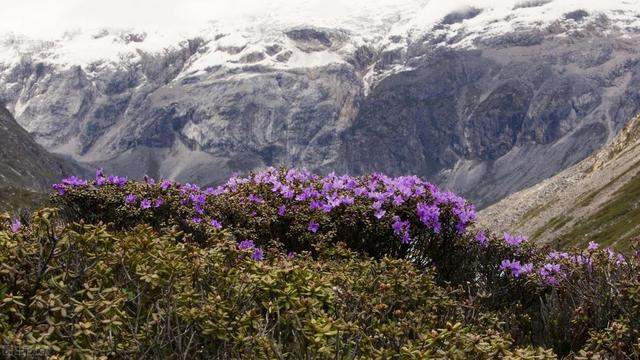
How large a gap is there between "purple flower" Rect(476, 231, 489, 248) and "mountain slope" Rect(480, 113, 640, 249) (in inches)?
2825

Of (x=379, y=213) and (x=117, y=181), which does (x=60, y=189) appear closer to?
(x=117, y=181)

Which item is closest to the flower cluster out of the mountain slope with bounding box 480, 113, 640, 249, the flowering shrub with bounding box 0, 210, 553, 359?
the flowering shrub with bounding box 0, 210, 553, 359

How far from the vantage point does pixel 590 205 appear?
121 m

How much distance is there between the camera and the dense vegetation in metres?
6.02

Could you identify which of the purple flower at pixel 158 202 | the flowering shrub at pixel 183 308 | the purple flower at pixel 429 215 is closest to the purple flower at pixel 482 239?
the purple flower at pixel 429 215

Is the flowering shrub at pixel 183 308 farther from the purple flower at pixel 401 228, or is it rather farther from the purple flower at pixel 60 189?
the purple flower at pixel 60 189

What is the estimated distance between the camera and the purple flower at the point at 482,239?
13664 mm

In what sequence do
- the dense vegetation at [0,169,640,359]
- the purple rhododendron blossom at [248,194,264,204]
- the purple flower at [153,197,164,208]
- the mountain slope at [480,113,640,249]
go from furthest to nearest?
the mountain slope at [480,113,640,249] → the purple flower at [153,197,164,208] → the purple rhododendron blossom at [248,194,264,204] → the dense vegetation at [0,169,640,359]

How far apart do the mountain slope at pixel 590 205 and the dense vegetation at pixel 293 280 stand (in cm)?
7340

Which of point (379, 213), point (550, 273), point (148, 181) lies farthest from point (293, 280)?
point (148, 181)

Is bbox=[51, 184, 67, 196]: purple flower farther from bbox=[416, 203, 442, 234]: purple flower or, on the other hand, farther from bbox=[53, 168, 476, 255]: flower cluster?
bbox=[416, 203, 442, 234]: purple flower

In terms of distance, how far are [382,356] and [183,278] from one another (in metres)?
2.34

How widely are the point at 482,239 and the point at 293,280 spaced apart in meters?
7.58

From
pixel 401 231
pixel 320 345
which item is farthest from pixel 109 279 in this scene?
pixel 401 231
